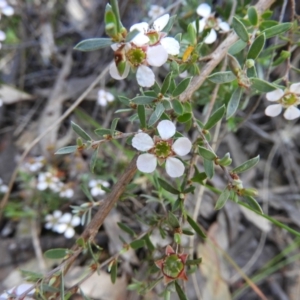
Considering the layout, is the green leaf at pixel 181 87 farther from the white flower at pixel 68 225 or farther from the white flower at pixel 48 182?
the white flower at pixel 48 182

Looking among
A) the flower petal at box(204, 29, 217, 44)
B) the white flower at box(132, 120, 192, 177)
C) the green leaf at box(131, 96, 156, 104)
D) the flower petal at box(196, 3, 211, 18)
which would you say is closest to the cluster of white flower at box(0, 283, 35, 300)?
Answer: the white flower at box(132, 120, 192, 177)

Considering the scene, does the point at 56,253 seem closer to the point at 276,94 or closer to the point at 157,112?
the point at 157,112

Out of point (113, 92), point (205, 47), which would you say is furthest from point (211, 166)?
point (113, 92)

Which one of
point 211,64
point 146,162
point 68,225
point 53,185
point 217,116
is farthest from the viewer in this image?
point 53,185

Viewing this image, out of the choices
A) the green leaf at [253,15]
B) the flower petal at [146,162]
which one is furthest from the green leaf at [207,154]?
the green leaf at [253,15]

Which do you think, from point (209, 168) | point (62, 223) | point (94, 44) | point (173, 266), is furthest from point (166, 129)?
point (62, 223)

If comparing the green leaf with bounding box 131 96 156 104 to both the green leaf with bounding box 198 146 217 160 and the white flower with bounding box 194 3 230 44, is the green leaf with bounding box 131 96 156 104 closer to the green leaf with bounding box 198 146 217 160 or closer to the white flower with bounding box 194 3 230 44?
the green leaf with bounding box 198 146 217 160

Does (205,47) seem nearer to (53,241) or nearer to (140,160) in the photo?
(140,160)
